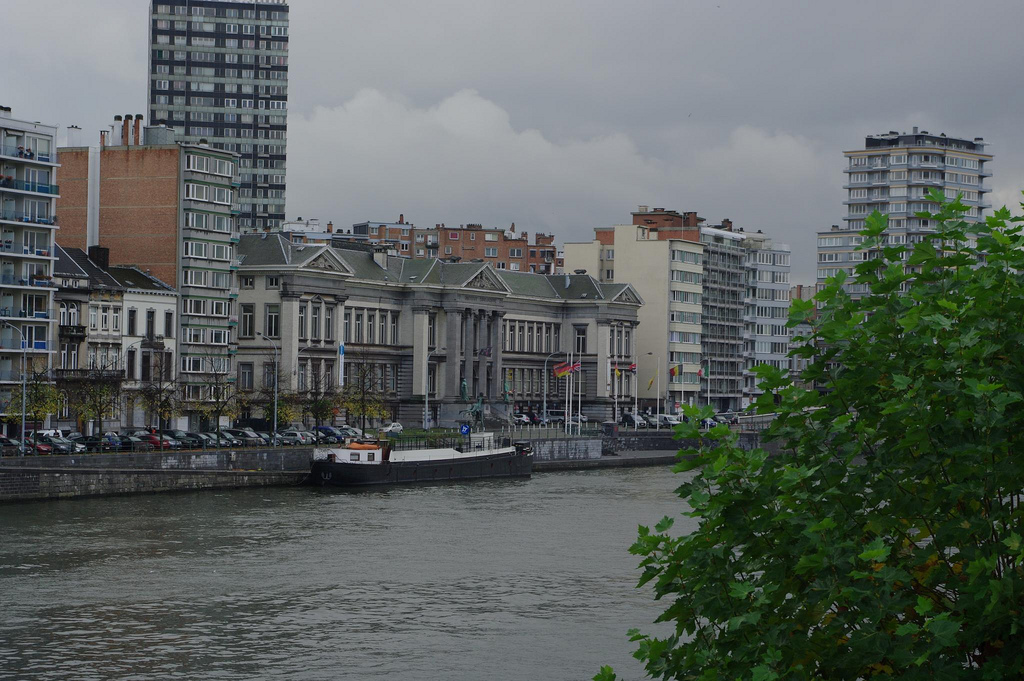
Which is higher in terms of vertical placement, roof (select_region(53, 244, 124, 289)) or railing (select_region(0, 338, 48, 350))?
roof (select_region(53, 244, 124, 289))

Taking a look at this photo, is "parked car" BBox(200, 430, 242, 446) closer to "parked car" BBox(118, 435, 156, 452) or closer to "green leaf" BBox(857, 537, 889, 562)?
"parked car" BBox(118, 435, 156, 452)

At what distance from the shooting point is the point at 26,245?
97.2 metres

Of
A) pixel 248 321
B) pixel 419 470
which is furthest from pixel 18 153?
pixel 248 321

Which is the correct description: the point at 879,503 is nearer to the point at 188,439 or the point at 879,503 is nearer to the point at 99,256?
the point at 188,439

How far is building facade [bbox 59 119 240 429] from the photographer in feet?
368

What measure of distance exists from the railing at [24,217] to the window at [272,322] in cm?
3224

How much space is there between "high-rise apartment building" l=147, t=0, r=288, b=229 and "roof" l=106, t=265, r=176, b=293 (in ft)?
253

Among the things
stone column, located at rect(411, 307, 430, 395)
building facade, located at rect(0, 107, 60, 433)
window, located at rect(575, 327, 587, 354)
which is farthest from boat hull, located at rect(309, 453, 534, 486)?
window, located at rect(575, 327, 587, 354)

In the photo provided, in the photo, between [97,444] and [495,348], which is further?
[495,348]

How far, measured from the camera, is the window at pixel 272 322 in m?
129

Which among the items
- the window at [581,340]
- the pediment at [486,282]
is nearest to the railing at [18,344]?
the pediment at [486,282]

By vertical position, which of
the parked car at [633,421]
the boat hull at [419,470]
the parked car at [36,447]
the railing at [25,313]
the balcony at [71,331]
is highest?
the railing at [25,313]

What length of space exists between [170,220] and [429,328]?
3700 cm

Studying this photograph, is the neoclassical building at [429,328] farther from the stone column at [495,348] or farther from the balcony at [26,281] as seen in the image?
the balcony at [26,281]
